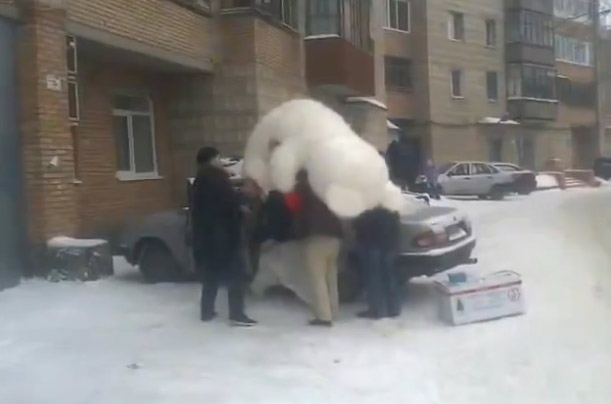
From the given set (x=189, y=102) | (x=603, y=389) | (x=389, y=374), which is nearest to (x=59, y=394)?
(x=389, y=374)

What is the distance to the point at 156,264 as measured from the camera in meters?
10.0

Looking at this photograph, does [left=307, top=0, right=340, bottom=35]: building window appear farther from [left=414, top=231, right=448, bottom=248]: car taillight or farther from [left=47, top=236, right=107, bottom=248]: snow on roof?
[left=414, top=231, right=448, bottom=248]: car taillight

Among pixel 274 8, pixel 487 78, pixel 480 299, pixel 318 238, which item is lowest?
pixel 480 299

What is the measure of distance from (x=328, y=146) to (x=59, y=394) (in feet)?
11.1

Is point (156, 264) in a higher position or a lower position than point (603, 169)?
lower

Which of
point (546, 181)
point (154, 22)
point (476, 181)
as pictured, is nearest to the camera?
point (154, 22)

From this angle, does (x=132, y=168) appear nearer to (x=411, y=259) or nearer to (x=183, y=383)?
(x=411, y=259)

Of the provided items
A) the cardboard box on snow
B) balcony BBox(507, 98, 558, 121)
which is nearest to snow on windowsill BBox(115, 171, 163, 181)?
the cardboard box on snow

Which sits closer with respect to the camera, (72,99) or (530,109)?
(72,99)

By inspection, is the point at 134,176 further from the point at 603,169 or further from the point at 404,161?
the point at 603,169

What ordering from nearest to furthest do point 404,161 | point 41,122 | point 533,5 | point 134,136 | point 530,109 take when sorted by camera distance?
point 41,122 → point 134,136 → point 404,161 → point 530,109 → point 533,5

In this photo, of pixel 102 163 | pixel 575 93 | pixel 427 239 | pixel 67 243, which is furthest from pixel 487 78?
pixel 67 243

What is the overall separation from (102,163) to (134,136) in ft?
4.36

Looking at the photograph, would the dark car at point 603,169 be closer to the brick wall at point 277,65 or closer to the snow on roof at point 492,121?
the snow on roof at point 492,121
